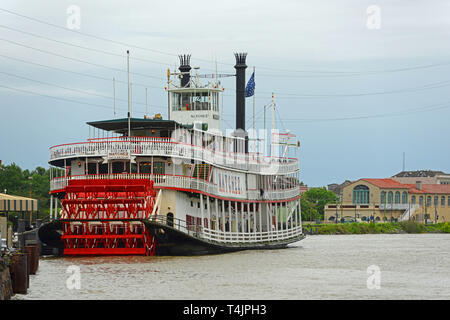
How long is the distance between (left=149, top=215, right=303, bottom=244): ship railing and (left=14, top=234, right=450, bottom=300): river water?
52.8 inches

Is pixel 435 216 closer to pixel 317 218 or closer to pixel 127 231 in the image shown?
pixel 317 218

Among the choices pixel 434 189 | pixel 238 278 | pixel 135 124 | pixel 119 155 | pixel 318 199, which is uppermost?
pixel 135 124

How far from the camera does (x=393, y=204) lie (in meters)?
110

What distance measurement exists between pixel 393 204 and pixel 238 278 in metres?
85.5

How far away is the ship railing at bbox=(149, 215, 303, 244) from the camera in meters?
34.4

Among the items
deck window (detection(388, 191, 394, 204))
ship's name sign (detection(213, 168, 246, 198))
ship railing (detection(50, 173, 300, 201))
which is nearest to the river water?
ship railing (detection(50, 173, 300, 201))

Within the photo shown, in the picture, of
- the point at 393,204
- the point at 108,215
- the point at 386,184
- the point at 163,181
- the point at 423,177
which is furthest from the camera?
the point at 423,177

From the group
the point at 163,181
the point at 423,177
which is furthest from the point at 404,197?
the point at 163,181

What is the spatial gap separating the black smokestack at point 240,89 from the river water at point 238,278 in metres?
13.6

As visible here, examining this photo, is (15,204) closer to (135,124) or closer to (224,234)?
(135,124)

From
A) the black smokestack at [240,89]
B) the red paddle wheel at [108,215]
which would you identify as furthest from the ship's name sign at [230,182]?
the black smokestack at [240,89]

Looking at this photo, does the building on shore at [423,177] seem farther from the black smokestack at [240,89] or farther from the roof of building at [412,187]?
the black smokestack at [240,89]

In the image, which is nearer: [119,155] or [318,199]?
[119,155]

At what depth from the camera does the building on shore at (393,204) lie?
4267 inches
